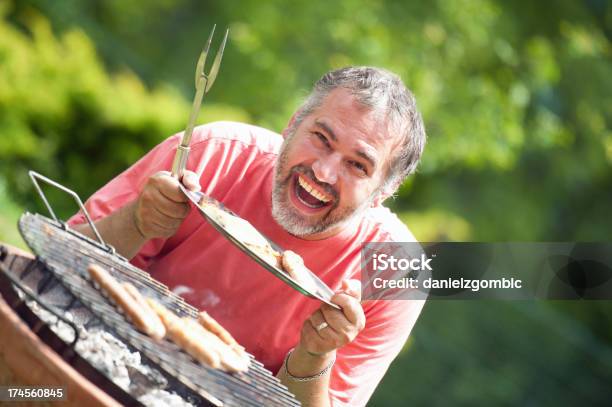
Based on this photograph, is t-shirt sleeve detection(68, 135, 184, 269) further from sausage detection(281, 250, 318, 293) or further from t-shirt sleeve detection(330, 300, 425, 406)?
t-shirt sleeve detection(330, 300, 425, 406)

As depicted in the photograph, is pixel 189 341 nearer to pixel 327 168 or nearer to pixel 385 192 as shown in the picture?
pixel 327 168

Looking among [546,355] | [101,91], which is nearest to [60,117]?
[101,91]

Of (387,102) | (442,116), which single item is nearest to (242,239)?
(387,102)

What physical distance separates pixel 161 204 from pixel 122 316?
380 millimetres

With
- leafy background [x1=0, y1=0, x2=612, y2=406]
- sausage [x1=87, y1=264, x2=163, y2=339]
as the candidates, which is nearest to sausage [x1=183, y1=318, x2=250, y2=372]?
sausage [x1=87, y1=264, x2=163, y2=339]

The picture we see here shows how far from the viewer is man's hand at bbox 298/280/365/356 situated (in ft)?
6.84

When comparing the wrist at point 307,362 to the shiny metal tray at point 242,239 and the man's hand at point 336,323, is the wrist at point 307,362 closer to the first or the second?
the man's hand at point 336,323

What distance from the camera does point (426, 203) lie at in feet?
29.3

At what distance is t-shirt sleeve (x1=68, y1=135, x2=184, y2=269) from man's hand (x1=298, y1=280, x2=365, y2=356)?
2.11ft

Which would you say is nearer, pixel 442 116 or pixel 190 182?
pixel 190 182

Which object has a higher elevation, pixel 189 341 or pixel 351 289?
pixel 351 289

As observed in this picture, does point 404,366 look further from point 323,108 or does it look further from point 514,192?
point 323,108

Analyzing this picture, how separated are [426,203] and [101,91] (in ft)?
13.5

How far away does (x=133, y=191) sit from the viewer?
2553 mm
